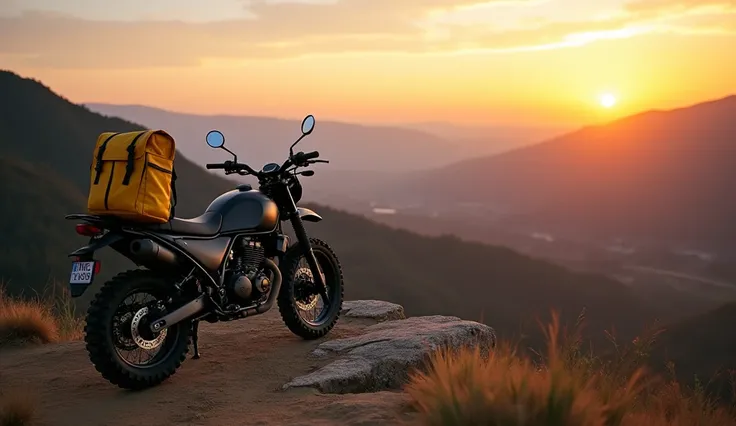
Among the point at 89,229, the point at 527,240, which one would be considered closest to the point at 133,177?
the point at 89,229

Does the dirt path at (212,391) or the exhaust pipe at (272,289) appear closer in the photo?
the dirt path at (212,391)

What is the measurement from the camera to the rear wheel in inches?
222

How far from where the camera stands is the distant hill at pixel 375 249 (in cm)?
6353

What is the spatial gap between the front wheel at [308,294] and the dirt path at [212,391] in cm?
21

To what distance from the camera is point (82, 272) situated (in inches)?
222

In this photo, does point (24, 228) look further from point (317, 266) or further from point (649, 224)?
point (649, 224)

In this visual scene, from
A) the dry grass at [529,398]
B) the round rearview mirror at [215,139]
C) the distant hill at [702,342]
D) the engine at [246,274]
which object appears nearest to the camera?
the dry grass at [529,398]

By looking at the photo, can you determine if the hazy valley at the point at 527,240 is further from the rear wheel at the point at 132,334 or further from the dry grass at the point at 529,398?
the rear wheel at the point at 132,334

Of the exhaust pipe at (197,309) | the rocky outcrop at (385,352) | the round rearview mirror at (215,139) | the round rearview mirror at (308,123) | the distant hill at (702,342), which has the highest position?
the round rearview mirror at (308,123)

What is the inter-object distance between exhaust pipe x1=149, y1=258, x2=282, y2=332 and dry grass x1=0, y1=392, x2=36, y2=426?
3.50ft

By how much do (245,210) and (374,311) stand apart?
2.91 meters

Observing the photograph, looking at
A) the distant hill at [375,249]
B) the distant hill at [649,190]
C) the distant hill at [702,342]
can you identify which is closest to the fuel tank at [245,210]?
the distant hill at [702,342]

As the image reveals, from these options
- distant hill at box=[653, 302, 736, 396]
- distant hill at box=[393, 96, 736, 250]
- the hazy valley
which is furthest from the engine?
distant hill at box=[393, 96, 736, 250]

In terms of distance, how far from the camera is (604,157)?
190125 mm
